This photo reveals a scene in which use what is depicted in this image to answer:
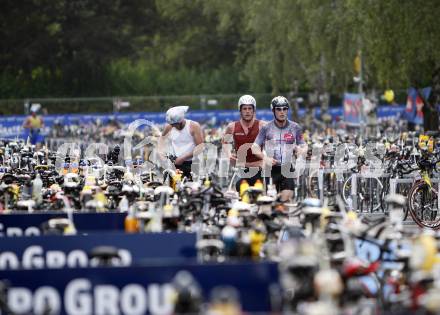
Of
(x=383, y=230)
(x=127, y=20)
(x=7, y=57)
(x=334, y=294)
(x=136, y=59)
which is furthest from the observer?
(x=136, y=59)

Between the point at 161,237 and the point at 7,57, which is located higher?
the point at 7,57

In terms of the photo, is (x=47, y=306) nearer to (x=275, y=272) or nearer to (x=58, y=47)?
(x=275, y=272)

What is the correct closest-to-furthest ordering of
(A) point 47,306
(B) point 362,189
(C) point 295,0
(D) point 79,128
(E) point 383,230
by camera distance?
(A) point 47,306 < (E) point 383,230 < (B) point 362,189 < (D) point 79,128 < (C) point 295,0

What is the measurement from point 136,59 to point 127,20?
540cm

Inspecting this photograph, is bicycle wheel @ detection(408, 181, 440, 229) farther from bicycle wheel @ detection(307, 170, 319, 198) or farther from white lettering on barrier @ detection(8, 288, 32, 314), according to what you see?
white lettering on barrier @ detection(8, 288, 32, 314)

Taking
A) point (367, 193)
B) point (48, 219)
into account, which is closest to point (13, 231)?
point (48, 219)

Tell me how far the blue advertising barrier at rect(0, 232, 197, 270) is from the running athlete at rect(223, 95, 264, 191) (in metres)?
5.82

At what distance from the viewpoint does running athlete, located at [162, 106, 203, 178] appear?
53.4ft

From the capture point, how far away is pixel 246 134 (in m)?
16.1

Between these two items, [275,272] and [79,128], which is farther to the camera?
[79,128]

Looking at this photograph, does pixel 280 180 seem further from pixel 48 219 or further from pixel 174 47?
pixel 174 47

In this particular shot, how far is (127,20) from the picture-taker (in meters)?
67.5

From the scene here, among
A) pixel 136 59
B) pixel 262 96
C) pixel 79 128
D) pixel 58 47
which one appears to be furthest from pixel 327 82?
pixel 136 59

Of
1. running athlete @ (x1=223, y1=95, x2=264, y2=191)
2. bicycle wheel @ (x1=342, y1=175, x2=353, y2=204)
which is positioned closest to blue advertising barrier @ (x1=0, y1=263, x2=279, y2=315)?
running athlete @ (x1=223, y1=95, x2=264, y2=191)
